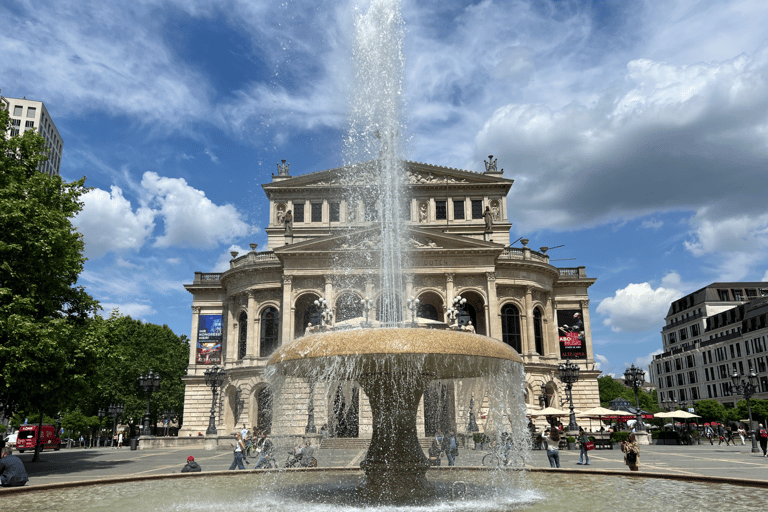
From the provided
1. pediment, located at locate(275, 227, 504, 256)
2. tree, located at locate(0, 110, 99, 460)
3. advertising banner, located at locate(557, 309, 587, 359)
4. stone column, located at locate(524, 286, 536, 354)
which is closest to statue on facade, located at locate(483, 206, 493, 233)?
pediment, located at locate(275, 227, 504, 256)

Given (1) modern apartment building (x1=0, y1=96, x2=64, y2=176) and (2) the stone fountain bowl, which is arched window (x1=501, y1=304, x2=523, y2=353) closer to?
(2) the stone fountain bowl

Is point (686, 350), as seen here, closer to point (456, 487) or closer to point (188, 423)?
point (188, 423)

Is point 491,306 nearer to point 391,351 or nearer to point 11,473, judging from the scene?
point 11,473

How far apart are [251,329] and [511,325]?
717 inches

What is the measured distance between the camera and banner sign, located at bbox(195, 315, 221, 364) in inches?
1677

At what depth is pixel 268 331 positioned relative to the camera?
3966 centimetres

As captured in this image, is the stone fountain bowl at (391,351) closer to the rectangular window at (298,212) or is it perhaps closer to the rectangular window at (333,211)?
the rectangular window at (333,211)

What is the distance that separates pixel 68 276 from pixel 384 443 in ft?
51.4

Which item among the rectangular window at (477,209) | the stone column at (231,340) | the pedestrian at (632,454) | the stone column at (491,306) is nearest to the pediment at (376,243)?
the stone column at (491,306)

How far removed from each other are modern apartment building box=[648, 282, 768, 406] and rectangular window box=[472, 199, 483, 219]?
3744 cm

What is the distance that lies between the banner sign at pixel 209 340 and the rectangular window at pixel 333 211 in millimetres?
11699

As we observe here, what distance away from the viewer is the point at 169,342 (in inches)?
2109

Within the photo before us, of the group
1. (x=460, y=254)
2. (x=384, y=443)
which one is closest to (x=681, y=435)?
(x=460, y=254)

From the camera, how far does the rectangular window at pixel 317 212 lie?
4556cm
